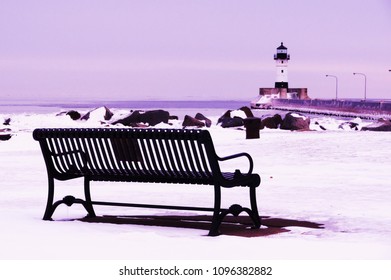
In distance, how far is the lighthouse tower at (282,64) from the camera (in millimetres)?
135375

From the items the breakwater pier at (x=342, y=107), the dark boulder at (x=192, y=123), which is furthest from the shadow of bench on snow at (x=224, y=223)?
the breakwater pier at (x=342, y=107)

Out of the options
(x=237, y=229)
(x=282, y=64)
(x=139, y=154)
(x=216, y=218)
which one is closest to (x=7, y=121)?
(x=139, y=154)

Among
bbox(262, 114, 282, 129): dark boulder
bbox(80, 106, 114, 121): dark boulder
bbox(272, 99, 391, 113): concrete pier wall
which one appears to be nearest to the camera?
bbox(262, 114, 282, 129): dark boulder

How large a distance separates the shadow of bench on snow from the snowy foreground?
0.07ft

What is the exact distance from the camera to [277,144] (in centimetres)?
2306

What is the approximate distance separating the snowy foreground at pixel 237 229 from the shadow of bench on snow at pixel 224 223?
20mm

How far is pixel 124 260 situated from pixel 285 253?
137 cm

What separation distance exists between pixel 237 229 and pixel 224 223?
0.52 m

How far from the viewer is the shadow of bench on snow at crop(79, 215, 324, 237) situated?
9.19 m

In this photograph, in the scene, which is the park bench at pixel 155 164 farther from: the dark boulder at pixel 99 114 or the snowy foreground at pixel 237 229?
the dark boulder at pixel 99 114

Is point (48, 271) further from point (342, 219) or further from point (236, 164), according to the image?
point (236, 164)

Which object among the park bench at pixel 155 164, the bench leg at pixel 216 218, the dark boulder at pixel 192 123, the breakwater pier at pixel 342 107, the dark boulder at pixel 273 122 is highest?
the park bench at pixel 155 164

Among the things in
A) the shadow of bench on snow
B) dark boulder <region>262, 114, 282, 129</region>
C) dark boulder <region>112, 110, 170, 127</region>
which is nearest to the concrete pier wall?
dark boulder <region>112, 110, 170, 127</region>

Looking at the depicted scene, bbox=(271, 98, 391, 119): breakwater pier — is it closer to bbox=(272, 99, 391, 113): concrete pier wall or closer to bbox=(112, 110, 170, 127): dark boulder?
bbox=(272, 99, 391, 113): concrete pier wall
